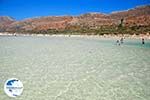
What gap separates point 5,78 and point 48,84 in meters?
2.71

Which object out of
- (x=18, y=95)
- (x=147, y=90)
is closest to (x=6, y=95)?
(x=18, y=95)

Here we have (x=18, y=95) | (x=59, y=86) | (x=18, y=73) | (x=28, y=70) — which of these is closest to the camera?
(x=18, y=95)

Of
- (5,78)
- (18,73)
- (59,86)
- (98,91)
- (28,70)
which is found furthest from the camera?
(28,70)

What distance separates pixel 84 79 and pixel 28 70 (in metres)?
4.38

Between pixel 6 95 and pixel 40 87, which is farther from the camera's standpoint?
pixel 40 87

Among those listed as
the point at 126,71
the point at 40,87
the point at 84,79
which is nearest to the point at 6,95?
the point at 40,87

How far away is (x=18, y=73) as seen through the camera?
17.4m

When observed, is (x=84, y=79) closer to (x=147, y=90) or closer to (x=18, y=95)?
(x=147, y=90)

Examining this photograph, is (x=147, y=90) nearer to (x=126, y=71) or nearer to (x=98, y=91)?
(x=98, y=91)

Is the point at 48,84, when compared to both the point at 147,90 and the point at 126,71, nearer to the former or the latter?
the point at 147,90

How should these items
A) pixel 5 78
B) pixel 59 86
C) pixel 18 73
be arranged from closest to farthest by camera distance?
pixel 59 86
pixel 5 78
pixel 18 73

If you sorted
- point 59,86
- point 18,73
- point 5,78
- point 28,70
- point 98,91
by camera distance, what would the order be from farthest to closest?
point 28,70
point 18,73
point 5,78
point 59,86
point 98,91

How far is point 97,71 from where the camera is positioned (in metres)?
18.9

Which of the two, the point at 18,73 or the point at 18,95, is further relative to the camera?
the point at 18,73
